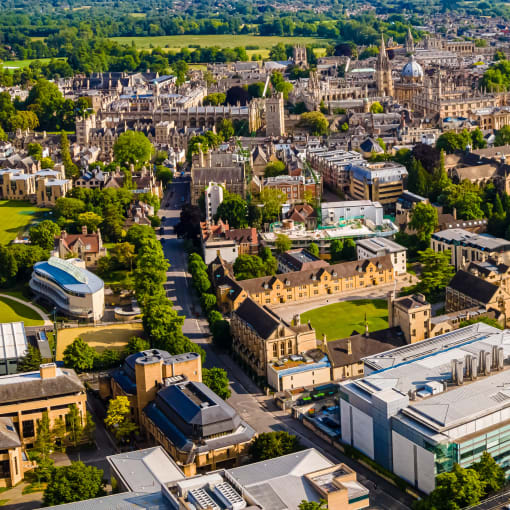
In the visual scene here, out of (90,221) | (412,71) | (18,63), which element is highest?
(412,71)

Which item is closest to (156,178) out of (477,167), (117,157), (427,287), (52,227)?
(117,157)

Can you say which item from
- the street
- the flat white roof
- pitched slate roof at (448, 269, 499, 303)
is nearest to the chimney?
the flat white roof

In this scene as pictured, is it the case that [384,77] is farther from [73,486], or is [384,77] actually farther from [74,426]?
[73,486]

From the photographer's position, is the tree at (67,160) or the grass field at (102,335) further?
the tree at (67,160)

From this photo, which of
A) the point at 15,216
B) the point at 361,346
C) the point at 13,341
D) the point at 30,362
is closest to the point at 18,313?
the point at 13,341

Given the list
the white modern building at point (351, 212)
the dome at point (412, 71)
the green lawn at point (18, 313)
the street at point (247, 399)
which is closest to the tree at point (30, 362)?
the green lawn at point (18, 313)

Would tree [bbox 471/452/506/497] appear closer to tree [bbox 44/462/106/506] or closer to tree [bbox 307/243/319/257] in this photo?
tree [bbox 44/462/106/506]

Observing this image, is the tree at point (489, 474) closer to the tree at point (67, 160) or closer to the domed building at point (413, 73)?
the tree at point (67, 160)
